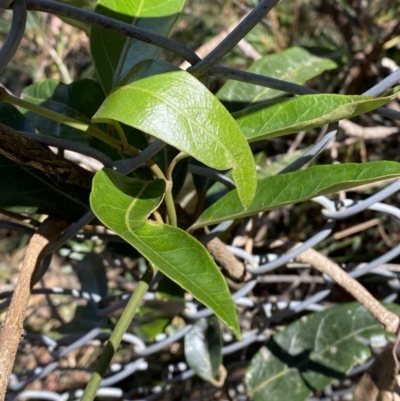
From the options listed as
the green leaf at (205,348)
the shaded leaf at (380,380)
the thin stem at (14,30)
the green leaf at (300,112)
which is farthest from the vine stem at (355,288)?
the thin stem at (14,30)

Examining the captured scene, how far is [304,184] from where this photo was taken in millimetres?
485

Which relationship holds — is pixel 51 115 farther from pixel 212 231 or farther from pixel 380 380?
pixel 380 380

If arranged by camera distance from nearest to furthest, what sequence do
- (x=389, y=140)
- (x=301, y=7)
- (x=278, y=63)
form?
(x=278, y=63) → (x=389, y=140) → (x=301, y=7)

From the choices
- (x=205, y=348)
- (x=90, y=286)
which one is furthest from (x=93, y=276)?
(x=205, y=348)

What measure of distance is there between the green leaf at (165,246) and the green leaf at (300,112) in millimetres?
113

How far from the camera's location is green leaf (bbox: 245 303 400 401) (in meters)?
0.82

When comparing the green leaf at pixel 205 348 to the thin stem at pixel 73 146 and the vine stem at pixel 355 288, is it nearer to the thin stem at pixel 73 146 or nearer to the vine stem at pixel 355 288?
the vine stem at pixel 355 288

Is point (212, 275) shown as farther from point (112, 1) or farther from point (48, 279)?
point (48, 279)

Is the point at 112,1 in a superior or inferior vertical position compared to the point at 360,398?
superior

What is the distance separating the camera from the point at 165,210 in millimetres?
595

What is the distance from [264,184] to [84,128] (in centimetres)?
18

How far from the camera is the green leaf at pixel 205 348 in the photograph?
86 centimetres

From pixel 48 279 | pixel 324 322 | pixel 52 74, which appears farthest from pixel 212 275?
pixel 48 279

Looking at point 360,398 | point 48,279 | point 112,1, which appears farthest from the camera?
point 48,279
